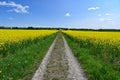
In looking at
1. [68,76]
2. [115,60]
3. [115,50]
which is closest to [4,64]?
[68,76]

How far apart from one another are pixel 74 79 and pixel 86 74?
115 cm

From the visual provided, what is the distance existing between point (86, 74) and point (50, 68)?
2.41 m

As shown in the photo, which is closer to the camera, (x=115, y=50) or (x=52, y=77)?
(x=52, y=77)

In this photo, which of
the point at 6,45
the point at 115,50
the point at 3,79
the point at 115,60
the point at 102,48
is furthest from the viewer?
the point at 102,48

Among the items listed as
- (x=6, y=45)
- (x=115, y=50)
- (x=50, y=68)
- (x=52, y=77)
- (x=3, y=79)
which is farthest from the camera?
(x=6, y=45)

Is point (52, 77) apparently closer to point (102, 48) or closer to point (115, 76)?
point (115, 76)

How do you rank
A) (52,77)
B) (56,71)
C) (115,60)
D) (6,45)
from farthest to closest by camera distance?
(6,45) < (115,60) < (56,71) < (52,77)

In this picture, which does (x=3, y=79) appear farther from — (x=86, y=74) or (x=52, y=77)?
(x=86, y=74)

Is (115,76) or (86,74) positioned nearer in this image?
(115,76)

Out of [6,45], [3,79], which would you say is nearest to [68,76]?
[3,79]

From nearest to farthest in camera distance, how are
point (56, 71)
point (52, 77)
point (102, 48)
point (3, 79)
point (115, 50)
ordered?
point (3, 79)
point (52, 77)
point (56, 71)
point (115, 50)
point (102, 48)

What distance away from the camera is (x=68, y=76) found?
396 inches

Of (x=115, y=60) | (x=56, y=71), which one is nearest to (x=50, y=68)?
(x=56, y=71)

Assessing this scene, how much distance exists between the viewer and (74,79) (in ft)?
31.1
